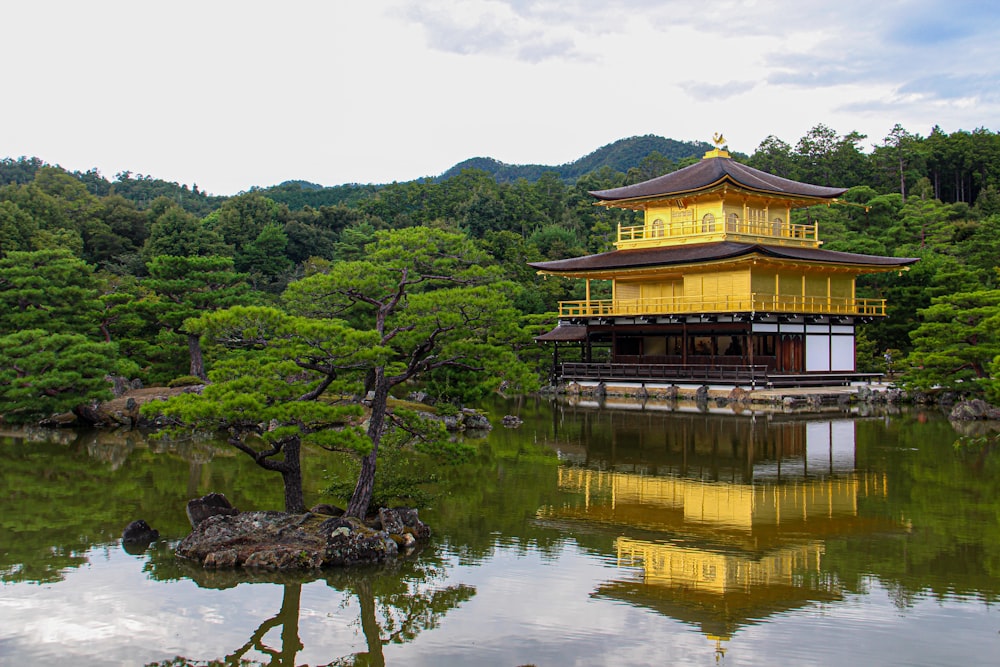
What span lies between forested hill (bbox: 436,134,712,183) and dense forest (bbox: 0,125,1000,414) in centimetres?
4729

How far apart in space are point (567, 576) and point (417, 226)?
8403 mm

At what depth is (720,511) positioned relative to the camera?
11883 mm

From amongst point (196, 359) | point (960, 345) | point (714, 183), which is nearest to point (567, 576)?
point (196, 359)

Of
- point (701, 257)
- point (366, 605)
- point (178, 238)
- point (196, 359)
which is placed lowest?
point (366, 605)

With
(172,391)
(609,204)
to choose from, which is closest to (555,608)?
(172,391)

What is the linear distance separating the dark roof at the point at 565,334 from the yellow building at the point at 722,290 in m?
0.05

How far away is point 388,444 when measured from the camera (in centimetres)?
1192

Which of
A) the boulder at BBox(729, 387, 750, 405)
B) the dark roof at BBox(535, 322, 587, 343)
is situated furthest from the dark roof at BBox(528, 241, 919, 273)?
the boulder at BBox(729, 387, 750, 405)

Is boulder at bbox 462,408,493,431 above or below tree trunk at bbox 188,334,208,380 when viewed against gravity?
below

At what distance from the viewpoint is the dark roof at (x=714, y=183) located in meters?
32.4

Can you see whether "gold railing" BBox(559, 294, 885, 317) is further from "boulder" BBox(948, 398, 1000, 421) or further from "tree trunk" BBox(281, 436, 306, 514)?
"tree trunk" BBox(281, 436, 306, 514)

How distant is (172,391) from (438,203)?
4277 centimetres

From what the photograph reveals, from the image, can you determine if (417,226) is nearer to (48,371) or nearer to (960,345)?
(48,371)

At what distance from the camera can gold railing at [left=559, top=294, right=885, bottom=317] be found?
29516 millimetres
